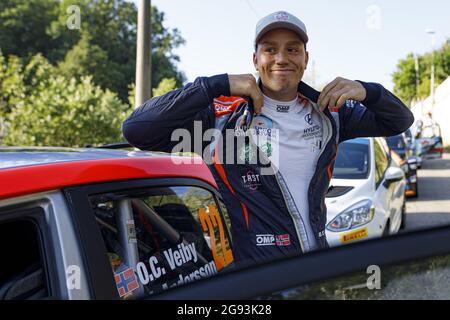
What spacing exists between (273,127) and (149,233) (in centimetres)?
73

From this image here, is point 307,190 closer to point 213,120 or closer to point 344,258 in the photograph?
point 213,120

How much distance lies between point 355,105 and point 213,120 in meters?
0.66

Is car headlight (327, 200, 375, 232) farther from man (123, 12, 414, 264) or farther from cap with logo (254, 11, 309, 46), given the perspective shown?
cap with logo (254, 11, 309, 46)

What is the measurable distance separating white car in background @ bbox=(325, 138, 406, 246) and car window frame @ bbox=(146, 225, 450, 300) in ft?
12.7

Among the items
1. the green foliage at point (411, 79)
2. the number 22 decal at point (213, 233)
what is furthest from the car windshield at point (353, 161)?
the green foliage at point (411, 79)

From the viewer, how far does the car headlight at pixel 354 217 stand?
5.74m

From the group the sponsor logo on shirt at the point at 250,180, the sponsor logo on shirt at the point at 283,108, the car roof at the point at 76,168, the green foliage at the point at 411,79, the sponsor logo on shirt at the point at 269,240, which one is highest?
the green foliage at the point at 411,79

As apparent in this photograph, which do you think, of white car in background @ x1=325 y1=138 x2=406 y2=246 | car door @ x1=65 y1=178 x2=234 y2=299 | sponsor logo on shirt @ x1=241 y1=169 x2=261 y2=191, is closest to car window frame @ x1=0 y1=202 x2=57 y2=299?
car door @ x1=65 y1=178 x2=234 y2=299

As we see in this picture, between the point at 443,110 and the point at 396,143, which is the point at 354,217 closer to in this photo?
the point at 396,143

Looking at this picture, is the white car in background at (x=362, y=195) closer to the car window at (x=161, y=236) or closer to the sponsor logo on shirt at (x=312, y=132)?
the car window at (x=161, y=236)

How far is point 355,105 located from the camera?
2555 mm

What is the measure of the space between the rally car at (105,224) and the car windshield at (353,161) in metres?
4.23

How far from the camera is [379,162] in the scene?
7.56 metres

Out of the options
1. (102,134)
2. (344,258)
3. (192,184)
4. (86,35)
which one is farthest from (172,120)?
(86,35)
